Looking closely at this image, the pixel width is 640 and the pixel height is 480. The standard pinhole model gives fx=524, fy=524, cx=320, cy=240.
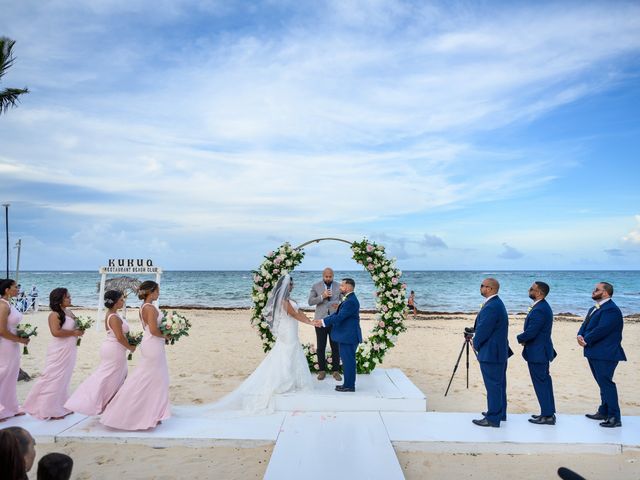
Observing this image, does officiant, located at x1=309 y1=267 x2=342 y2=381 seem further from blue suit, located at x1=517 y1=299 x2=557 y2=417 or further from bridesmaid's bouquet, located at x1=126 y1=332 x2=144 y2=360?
blue suit, located at x1=517 y1=299 x2=557 y2=417

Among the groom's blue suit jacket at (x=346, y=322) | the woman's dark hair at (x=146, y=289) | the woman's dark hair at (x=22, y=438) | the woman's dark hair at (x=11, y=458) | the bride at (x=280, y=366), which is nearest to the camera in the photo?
the woman's dark hair at (x=11, y=458)

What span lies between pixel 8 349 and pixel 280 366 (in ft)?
12.8

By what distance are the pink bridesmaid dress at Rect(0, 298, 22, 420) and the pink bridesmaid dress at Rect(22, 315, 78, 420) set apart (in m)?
0.21

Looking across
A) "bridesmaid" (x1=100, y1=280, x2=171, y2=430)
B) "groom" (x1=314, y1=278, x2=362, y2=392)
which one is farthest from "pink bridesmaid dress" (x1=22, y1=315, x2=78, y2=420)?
"groom" (x1=314, y1=278, x2=362, y2=392)

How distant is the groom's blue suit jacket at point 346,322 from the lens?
27.1 feet

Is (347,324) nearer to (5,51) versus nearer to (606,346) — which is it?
(606,346)

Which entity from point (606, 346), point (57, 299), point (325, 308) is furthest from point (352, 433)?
point (57, 299)

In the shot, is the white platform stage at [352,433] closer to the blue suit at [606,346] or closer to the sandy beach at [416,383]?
the sandy beach at [416,383]

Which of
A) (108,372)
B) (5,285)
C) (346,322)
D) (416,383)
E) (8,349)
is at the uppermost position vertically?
(5,285)

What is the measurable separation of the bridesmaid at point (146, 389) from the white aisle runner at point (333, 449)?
1804mm

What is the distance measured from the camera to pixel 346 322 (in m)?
8.31

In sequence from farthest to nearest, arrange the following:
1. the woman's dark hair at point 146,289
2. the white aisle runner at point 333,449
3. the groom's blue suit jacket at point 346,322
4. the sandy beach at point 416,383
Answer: the groom's blue suit jacket at point 346,322 → the woman's dark hair at point 146,289 → the sandy beach at point 416,383 → the white aisle runner at point 333,449

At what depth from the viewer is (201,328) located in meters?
21.2

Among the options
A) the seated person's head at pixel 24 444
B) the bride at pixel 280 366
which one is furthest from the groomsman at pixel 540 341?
the seated person's head at pixel 24 444
